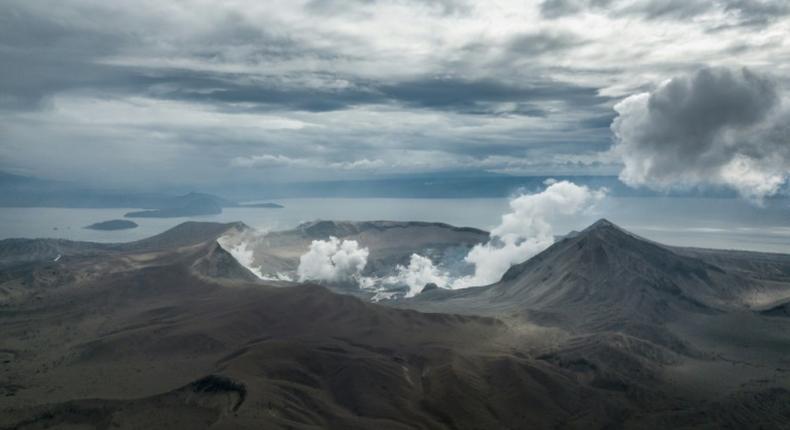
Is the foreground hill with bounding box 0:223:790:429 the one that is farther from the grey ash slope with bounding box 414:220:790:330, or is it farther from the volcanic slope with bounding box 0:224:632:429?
the grey ash slope with bounding box 414:220:790:330

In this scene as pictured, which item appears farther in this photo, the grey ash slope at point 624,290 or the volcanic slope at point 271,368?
the grey ash slope at point 624,290

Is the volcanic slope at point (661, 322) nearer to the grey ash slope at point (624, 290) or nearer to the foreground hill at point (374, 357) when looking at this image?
the grey ash slope at point (624, 290)

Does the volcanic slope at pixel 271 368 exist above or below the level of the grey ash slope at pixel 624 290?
below

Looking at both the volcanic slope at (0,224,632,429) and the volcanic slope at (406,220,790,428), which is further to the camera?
the volcanic slope at (406,220,790,428)

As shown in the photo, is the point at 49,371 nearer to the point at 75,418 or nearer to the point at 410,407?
the point at 75,418

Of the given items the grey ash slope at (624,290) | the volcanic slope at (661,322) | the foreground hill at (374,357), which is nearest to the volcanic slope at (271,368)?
the foreground hill at (374,357)

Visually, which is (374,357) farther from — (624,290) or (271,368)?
(624,290)

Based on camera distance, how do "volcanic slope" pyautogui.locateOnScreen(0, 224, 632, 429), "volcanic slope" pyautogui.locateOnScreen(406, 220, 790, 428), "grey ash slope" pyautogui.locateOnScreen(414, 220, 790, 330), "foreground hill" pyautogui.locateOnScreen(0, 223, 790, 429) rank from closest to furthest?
"volcanic slope" pyautogui.locateOnScreen(0, 224, 632, 429) < "foreground hill" pyautogui.locateOnScreen(0, 223, 790, 429) < "volcanic slope" pyautogui.locateOnScreen(406, 220, 790, 428) < "grey ash slope" pyautogui.locateOnScreen(414, 220, 790, 330)

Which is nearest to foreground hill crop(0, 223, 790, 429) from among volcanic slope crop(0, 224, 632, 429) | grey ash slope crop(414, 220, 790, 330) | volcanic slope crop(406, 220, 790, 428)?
volcanic slope crop(0, 224, 632, 429)
